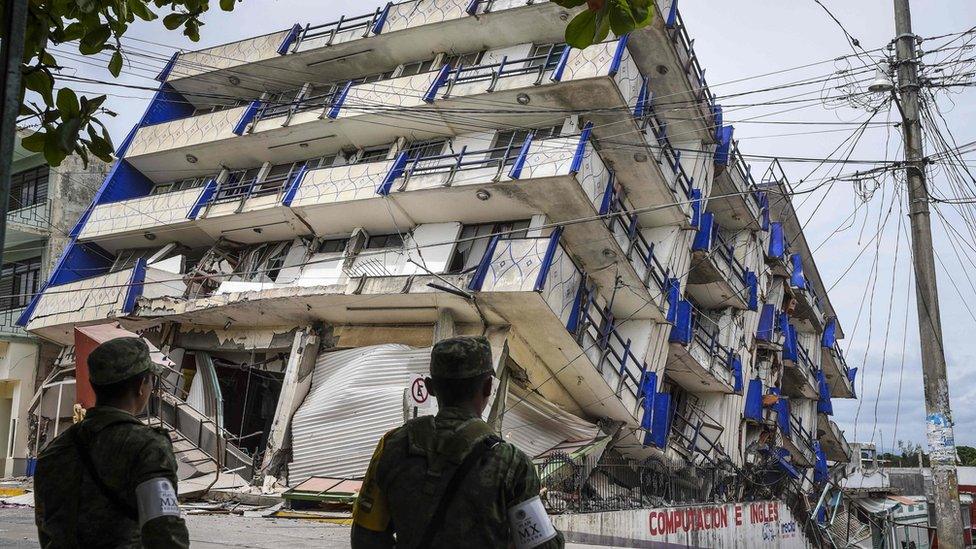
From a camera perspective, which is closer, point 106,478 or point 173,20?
point 106,478

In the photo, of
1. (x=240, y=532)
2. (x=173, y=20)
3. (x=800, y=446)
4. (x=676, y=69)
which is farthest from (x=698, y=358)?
A: (x=173, y=20)

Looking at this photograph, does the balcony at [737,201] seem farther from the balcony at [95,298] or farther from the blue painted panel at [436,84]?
the balcony at [95,298]

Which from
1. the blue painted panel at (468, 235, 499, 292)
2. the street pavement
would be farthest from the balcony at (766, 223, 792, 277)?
the street pavement

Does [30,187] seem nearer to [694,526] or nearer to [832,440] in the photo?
[694,526]

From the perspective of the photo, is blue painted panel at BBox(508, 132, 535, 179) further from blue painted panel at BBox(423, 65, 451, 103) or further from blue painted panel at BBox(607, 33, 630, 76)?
blue painted panel at BBox(423, 65, 451, 103)

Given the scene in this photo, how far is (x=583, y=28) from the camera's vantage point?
126 inches

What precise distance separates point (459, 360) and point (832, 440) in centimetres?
4309

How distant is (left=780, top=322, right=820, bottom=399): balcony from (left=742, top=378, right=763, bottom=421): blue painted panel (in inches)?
155

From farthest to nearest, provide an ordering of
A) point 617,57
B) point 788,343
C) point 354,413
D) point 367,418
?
point 788,343, point 354,413, point 367,418, point 617,57

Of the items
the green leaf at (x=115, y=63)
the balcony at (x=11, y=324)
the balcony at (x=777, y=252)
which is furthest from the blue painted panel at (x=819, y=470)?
the green leaf at (x=115, y=63)

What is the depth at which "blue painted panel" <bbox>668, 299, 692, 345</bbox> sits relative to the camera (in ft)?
71.9

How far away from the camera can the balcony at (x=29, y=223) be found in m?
26.6

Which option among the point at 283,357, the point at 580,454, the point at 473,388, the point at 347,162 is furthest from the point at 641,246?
the point at 473,388

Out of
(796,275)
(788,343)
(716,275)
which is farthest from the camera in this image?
(796,275)
